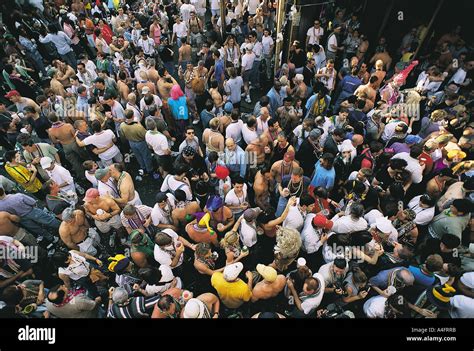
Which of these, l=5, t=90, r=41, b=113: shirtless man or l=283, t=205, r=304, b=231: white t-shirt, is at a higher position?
l=5, t=90, r=41, b=113: shirtless man

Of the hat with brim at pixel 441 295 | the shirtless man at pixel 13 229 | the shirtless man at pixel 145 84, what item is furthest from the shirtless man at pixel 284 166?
the shirtless man at pixel 13 229

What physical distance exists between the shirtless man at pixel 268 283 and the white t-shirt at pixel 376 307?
1091mm

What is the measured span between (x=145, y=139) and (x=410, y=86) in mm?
7234

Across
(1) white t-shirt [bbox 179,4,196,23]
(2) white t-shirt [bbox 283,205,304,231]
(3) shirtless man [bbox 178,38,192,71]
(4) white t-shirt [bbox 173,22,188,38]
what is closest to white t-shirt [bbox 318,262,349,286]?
(2) white t-shirt [bbox 283,205,304,231]

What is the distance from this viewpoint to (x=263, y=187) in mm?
5348

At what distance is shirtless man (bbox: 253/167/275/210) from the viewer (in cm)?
530

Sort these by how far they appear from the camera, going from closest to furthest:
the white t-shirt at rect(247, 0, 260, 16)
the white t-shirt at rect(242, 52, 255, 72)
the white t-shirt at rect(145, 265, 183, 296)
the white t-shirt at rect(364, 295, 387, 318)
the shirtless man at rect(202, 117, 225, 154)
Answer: the white t-shirt at rect(364, 295, 387, 318) → the white t-shirt at rect(145, 265, 183, 296) → the shirtless man at rect(202, 117, 225, 154) → the white t-shirt at rect(242, 52, 255, 72) → the white t-shirt at rect(247, 0, 260, 16)

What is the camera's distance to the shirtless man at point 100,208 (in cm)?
498

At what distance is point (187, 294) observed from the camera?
3.90 metres

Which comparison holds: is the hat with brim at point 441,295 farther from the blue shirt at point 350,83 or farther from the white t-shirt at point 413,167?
the blue shirt at point 350,83

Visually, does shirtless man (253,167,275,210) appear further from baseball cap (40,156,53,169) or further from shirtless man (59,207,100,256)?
baseball cap (40,156,53,169)

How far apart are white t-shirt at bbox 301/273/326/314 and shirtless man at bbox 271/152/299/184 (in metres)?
1.94
